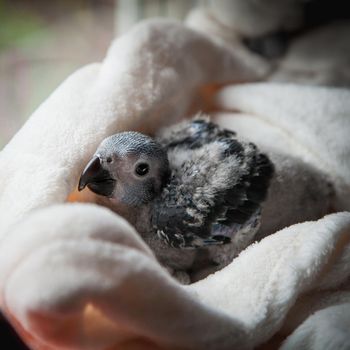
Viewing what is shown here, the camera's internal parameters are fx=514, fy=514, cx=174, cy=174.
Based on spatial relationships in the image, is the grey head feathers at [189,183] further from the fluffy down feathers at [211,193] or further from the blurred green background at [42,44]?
the blurred green background at [42,44]

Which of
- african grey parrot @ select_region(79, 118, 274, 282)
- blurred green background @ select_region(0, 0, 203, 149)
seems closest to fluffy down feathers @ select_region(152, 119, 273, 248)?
african grey parrot @ select_region(79, 118, 274, 282)

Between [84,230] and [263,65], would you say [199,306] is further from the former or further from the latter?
[263,65]

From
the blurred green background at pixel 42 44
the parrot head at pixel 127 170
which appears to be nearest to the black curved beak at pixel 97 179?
the parrot head at pixel 127 170

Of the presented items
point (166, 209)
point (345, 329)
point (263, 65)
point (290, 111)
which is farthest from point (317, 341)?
point (263, 65)

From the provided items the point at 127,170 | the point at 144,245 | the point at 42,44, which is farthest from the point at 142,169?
the point at 42,44

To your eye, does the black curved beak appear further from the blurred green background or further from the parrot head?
the blurred green background
